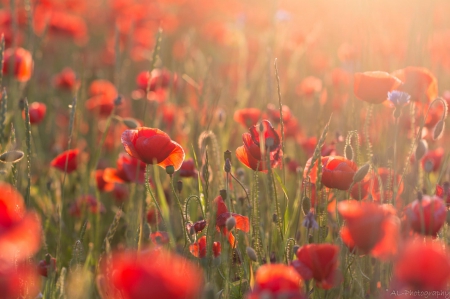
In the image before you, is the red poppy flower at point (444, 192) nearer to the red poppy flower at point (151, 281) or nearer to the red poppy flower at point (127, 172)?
the red poppy flower at point (151, 281)

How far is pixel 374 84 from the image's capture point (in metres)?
1.61

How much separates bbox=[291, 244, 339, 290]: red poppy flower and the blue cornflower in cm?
Answer: 65

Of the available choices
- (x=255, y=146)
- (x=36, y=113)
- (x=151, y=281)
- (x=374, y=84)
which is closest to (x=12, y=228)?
(x=151, y=281)

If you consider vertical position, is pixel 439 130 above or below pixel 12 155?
above

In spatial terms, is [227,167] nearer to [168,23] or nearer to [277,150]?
[277,150]

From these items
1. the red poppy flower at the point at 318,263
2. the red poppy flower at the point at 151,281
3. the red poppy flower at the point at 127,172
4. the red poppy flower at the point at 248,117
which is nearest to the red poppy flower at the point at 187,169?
the red poppy flower at the point at 127,172

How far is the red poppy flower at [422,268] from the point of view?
2.35ft

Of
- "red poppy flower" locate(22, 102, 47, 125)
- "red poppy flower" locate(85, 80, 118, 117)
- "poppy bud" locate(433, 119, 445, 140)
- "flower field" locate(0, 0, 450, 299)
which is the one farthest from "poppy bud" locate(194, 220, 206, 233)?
"red poppy flower" locate(85, 80, 118, 117)

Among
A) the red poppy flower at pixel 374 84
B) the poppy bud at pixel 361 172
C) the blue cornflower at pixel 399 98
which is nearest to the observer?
the poppy bud at pixel 361 172

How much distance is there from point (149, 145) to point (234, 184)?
0.50m

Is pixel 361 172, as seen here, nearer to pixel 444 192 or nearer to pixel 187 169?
pixel 444 192

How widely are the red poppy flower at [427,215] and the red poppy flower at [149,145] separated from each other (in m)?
0.60

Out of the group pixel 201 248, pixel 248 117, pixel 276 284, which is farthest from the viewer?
pixel 248 117

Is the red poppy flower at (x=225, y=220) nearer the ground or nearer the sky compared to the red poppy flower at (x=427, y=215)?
nearer the ground
